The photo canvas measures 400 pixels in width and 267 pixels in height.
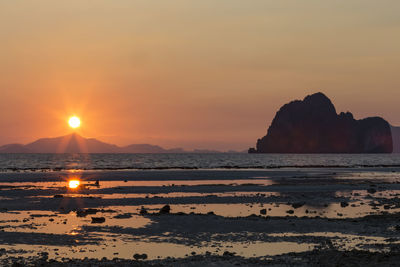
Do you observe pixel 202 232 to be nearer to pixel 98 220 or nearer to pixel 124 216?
pixel 98 220

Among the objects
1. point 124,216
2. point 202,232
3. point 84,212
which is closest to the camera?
point 202,232

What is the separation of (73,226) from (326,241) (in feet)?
42.9

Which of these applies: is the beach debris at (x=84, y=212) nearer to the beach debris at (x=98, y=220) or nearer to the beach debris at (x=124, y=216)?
the beach debris at (x=124, y=216)

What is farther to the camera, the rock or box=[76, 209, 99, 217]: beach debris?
box=[76, 209, 99, 217]: beach debris

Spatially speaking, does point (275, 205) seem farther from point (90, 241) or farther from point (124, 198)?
point (90, 241)

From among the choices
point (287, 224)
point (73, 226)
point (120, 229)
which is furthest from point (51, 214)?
point (287, 224)

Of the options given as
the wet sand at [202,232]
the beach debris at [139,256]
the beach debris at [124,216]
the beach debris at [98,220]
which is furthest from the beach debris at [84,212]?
the beach debris at [139,256]

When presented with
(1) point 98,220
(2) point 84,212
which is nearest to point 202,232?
(1) point 98,220

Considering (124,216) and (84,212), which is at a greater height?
(84,212)

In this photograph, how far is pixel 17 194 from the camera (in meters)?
52.1

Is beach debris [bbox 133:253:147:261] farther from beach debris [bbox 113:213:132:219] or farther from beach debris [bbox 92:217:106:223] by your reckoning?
beach debris [bbox 113:213:132:219]

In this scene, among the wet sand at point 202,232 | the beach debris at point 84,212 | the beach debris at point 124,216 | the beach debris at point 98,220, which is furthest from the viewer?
the beach debris at point 84,212

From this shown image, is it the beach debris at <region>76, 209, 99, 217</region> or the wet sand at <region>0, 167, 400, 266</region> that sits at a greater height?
the beach debris at <region>76, 209, 99, 217</region>

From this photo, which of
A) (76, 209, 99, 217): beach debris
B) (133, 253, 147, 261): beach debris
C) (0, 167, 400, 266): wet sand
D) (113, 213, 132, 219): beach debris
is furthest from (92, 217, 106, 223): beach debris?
(133, 253, 147, 261): beach debris
